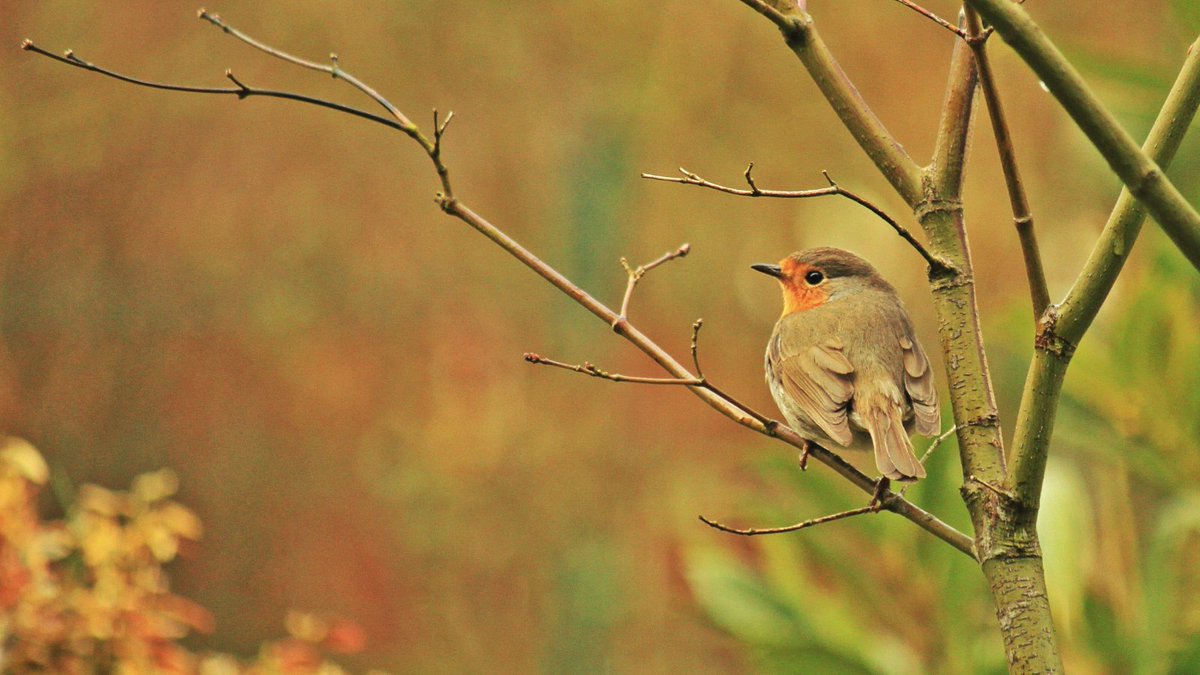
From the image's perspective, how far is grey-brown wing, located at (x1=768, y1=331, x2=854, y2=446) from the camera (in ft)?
7.88

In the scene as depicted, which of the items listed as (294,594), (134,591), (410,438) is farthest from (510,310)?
(134,591)

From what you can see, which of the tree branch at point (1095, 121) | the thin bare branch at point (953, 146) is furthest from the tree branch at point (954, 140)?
the tree branch at point (1095, 121)

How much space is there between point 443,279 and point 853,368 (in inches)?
243

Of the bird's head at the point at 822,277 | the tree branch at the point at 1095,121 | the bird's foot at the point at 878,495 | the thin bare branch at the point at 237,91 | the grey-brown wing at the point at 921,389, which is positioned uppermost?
the bird's head at the point at 822,277

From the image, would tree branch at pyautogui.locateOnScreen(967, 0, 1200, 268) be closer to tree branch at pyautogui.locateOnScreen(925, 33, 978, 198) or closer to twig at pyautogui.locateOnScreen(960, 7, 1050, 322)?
twig at pyautogui.locateOnScreen(960, 7, 1050, 322)

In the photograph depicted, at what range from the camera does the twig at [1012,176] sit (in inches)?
49.3

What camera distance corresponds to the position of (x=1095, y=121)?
42.7 inches

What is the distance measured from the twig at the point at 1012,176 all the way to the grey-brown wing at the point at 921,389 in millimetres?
1050

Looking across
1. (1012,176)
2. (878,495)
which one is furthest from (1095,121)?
(878,495)

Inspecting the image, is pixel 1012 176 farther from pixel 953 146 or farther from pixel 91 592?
pixel 91 592

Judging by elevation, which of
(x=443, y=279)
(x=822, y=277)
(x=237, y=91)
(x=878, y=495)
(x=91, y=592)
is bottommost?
(x=878, y=495)

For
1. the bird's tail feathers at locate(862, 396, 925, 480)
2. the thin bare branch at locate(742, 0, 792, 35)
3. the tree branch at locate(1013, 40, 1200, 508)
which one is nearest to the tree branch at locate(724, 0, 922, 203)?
the thin bare branch at locate(742, 0, 792, 35)

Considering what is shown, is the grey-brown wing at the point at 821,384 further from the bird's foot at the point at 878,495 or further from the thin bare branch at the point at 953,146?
the thin bare branch at the point at 953,146

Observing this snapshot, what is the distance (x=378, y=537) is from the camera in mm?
8648
